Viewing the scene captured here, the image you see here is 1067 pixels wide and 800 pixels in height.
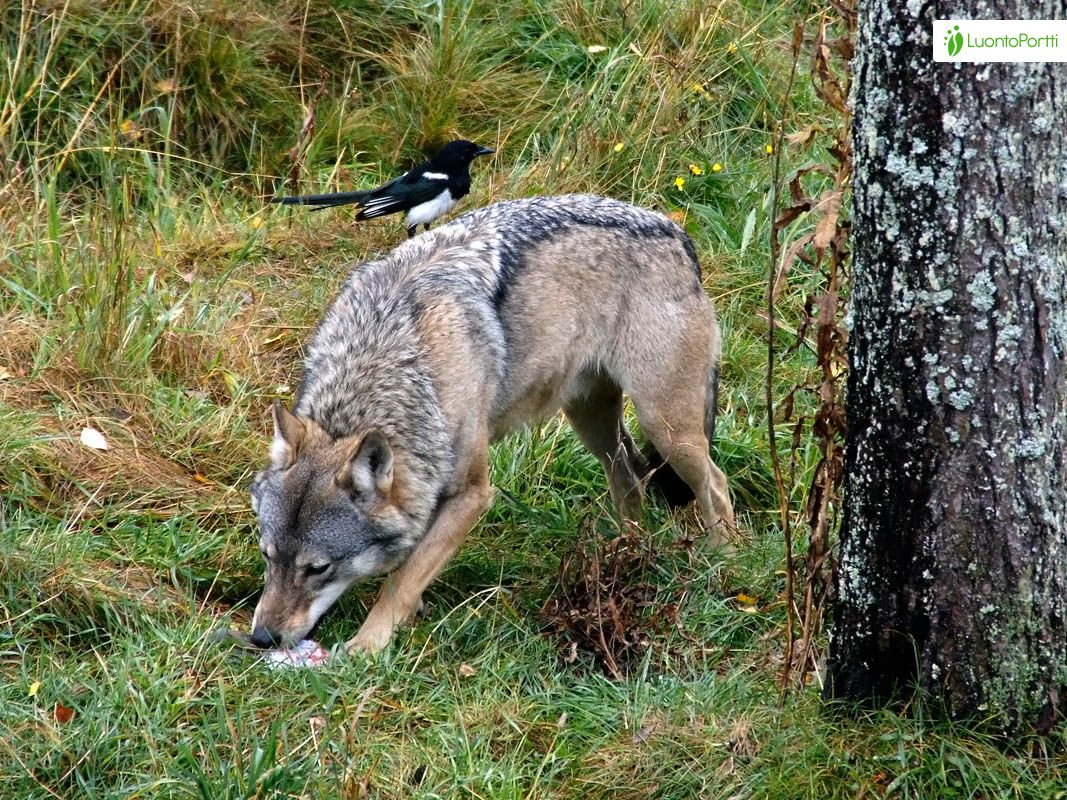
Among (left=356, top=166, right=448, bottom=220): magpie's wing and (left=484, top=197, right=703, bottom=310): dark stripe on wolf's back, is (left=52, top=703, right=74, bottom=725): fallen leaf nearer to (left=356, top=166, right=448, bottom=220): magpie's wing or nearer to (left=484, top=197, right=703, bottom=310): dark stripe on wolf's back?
(left=484, top=197, right=703, bottom=310): dark stripe on wolf's back

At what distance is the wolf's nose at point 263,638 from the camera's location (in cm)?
436

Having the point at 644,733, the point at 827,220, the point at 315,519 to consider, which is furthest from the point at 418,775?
the point at 827,220

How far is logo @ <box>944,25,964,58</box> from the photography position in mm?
3131

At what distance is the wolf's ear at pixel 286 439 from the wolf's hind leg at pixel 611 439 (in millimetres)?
1439

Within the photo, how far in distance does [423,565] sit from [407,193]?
2639mm

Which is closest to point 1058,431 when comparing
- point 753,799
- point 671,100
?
point 753,799

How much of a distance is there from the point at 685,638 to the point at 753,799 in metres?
1.12

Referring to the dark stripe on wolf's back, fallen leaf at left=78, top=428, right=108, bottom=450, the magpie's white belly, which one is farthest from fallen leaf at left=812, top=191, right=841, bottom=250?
the magpie's white belly

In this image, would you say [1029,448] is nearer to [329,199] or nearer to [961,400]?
[961,400]

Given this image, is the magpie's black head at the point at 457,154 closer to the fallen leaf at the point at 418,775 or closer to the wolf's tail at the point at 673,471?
the wolf's tail at the point at 673,471

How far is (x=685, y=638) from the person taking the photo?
459 centimetres

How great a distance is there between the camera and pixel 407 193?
678 centimetres

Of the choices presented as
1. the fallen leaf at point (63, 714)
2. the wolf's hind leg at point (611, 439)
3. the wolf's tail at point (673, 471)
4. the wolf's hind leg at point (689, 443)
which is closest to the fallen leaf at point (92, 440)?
the fallen leaf at point (63, 714)

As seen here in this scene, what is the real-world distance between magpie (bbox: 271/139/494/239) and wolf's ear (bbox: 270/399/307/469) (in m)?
2.36
